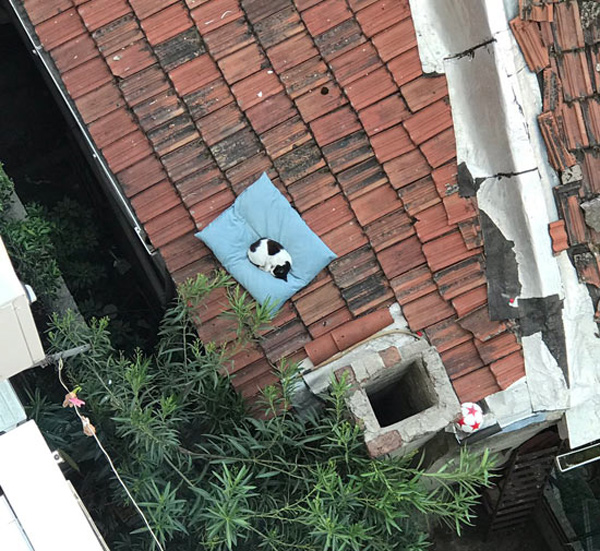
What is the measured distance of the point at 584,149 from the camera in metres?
4.56

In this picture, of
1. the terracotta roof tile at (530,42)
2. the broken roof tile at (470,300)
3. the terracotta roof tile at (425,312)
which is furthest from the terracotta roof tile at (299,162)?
the terracotta roof tile at (530,42)

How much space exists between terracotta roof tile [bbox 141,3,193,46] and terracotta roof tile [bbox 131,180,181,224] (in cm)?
113

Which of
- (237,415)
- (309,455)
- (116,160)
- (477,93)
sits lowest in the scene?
(309,455)

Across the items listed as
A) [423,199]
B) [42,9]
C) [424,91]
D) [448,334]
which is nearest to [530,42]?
[424,91]

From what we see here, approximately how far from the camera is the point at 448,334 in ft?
15.3

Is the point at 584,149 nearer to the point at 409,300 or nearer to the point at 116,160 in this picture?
the point at 409,300

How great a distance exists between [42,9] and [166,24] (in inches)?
39.0

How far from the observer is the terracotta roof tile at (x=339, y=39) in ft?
15.6

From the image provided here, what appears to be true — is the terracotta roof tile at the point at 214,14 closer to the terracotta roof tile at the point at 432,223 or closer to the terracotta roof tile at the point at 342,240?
the terracotta roof tile at the point at 342,240

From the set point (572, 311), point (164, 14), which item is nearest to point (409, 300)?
point (572, 311)

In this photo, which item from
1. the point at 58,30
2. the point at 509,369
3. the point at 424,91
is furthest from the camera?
the point at 58,30

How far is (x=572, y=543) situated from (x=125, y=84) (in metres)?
6.78

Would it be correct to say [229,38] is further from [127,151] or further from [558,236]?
[558,236]

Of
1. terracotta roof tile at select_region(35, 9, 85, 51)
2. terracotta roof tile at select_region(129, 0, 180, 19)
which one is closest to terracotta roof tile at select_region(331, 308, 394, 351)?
terracotta roof tile at select_region(129, 0, 180, 19)
